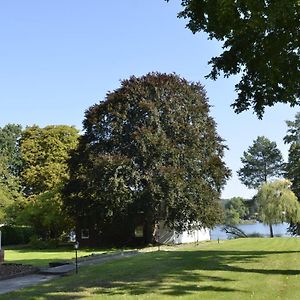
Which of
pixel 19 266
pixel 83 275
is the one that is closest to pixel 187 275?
pixel 83 275

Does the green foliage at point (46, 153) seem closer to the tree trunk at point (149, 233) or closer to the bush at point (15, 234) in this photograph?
the bush at point (15, 234)

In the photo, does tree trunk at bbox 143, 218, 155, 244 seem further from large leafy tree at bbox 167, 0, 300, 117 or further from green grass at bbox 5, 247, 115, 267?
large leafy tree at bbox 167, 0, 300, 117

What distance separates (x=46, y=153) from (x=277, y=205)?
28.9 m

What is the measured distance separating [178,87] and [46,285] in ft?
84.4

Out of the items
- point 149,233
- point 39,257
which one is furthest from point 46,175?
point 39,257

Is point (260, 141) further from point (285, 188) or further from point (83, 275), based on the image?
point (83, 275)

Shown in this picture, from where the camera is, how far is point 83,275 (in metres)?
15.9

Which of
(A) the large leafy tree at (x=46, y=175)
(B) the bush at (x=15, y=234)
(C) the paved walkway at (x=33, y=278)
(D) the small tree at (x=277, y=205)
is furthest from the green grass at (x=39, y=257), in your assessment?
(D) the small tree at (x=277, y=205)

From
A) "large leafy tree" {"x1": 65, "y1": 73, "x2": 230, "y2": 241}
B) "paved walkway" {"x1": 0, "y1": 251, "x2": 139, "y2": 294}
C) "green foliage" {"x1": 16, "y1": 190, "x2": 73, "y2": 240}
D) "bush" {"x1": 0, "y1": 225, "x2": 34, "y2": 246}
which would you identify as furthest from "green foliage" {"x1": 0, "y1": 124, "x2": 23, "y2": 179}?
"paved walkway" {"x1": 0, "y1": 251, "x2": 139, "y2": 294}

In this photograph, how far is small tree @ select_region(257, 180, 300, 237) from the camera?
49.7 meters

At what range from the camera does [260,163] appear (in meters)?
87.1

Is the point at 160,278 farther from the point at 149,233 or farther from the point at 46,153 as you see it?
the point at 46,153

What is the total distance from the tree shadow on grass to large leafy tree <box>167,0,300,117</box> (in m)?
5.72

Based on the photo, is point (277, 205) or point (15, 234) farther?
point (277, 205)
